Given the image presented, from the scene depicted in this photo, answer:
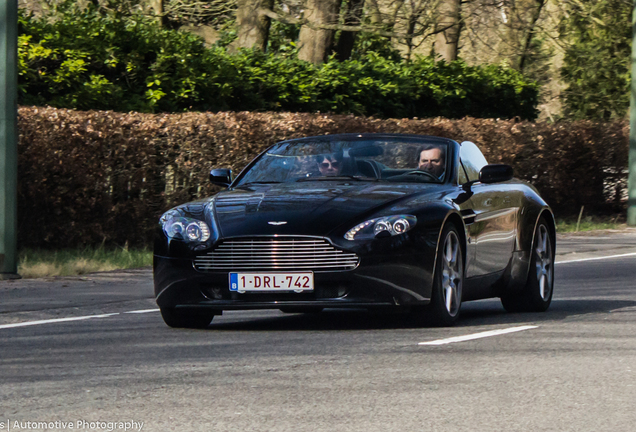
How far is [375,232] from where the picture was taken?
8312mm

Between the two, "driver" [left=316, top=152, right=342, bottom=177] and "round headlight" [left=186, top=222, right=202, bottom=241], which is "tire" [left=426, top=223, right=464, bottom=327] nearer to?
"driver" [left=316, top=152, right=342, bottom=177]

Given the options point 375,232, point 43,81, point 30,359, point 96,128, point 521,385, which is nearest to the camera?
point 521,385

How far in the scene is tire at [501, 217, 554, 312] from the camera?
10.3 m

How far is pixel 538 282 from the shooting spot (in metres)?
10.4

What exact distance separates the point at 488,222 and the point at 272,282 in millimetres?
2238

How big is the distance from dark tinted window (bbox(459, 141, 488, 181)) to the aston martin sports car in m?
0.05

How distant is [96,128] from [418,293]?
8.11 metres

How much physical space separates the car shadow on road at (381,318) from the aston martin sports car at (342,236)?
207mm

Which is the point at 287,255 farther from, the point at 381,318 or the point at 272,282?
the point at 381,318

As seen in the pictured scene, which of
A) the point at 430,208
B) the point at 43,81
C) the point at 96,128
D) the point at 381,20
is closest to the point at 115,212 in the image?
the point at 96,128

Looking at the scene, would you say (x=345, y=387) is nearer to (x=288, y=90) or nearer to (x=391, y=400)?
(x=391, y=400)

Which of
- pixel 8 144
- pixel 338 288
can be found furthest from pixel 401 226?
pixel 8 144

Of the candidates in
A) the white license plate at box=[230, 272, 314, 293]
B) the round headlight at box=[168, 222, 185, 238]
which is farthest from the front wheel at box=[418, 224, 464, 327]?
the round headlight at box=[168, 222, 185, 238]

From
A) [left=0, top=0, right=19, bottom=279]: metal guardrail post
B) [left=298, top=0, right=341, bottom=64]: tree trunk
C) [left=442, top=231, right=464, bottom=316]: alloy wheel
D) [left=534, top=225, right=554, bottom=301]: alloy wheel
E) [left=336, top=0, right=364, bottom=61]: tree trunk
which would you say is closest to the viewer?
[left=442, top=231, right=464, bottom=316]: alloy wheel
